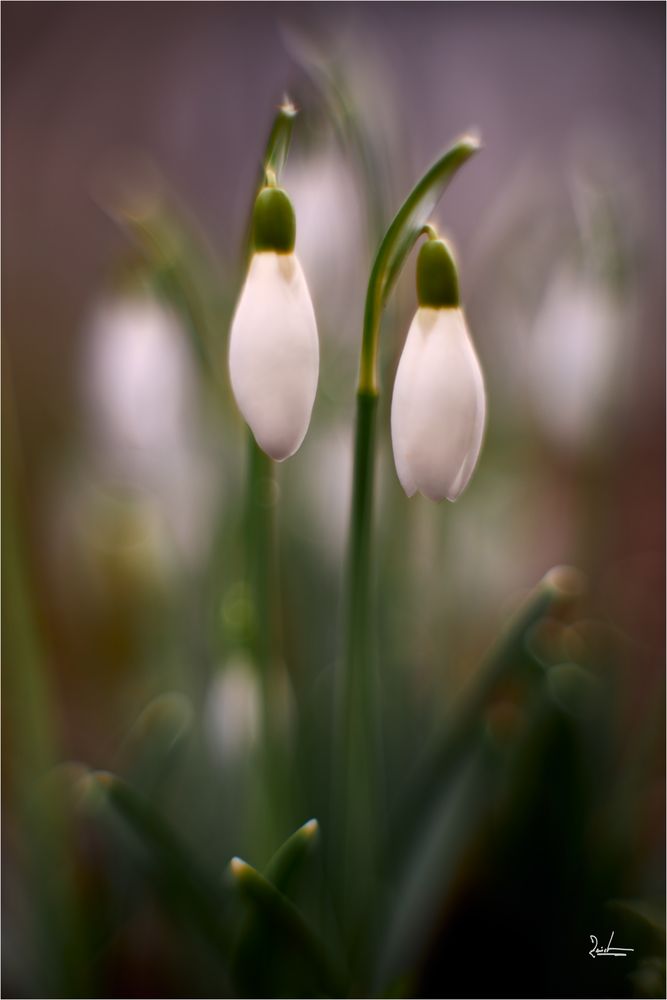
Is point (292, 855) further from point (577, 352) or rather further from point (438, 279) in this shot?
point (577, 352)

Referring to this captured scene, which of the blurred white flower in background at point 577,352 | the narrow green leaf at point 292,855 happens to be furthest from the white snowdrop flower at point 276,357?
the blurred white flower in background at point 577,352

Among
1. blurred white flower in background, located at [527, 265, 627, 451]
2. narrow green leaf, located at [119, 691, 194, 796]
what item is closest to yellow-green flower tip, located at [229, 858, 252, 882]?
narrow green leaf, located at [119, 691, 194, 796]

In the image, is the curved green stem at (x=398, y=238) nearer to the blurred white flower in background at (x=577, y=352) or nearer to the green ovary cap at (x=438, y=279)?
the green ovary cap at (x=438, y=279)

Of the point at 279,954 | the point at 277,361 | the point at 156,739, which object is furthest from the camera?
the point at 156,739

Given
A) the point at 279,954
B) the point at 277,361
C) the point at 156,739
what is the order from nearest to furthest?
the point at 277,361
the point at 279,954
the point at 156,739
